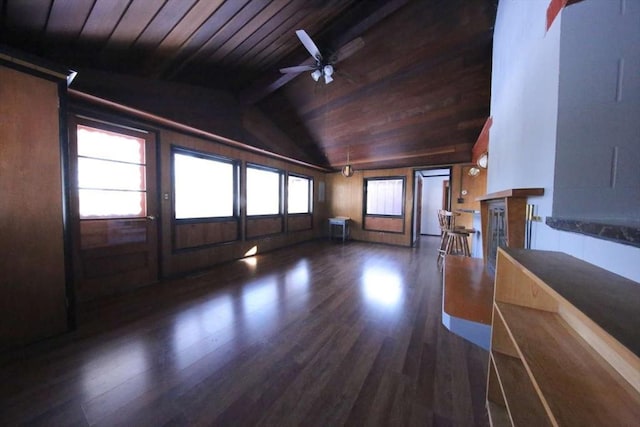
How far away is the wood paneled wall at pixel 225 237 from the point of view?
3209 millimetres

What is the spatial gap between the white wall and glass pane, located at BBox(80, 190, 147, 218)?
406cm

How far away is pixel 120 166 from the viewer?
2.75 meters

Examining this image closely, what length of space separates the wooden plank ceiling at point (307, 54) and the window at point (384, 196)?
113cm

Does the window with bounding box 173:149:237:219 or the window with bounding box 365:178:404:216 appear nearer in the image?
the window with bounding box 173:149:237:219

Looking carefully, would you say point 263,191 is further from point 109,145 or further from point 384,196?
point 384,196

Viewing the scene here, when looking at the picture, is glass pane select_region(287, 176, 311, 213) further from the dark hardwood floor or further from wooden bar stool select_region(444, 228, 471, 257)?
wooden bar stool select_region(444, 228, 471, 257)

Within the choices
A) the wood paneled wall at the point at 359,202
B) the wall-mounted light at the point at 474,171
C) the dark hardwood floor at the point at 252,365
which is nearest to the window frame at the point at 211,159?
the dark hardwood floor at the point at 252,365

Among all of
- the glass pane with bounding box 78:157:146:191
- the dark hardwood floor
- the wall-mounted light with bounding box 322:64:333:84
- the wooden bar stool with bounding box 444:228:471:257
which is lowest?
the dark hardwood floor

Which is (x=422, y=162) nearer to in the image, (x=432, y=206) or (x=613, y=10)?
(x=432, y=206)

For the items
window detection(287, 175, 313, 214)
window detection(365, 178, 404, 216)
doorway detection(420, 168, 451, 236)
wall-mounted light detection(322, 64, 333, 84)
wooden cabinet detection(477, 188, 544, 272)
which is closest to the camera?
wooden cabinet detection(477, 188, 544, 272)

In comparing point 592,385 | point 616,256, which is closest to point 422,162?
point 616,256

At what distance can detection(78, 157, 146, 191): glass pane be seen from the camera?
8.07ft

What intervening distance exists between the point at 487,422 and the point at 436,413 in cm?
26

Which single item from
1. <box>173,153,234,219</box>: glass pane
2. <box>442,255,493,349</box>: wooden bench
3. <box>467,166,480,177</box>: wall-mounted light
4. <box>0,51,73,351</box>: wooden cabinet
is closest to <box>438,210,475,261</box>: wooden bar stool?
<box>442,255,493,349</box>: wooden bench
